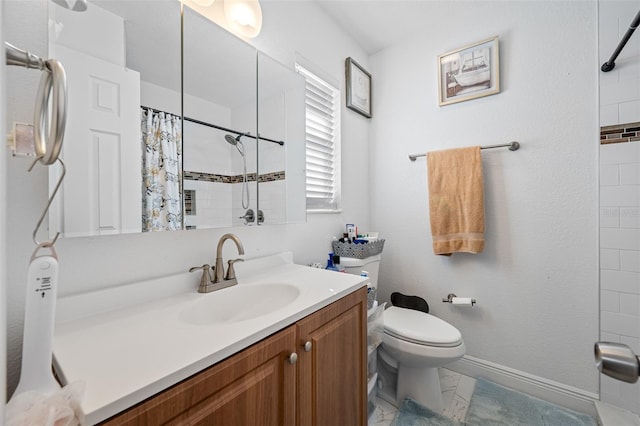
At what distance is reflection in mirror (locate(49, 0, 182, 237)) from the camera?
2.34ft

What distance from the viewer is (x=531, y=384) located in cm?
151

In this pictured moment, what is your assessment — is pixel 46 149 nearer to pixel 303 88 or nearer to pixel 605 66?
pixel 303 88

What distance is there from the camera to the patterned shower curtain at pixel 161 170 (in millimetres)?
862

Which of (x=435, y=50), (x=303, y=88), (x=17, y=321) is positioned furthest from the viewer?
(x=435, y=50)

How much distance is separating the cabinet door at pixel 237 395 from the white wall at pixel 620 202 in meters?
1.63

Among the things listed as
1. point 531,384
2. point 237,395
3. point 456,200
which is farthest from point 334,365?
point 531,384

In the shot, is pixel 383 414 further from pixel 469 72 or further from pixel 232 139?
pixel 469 72

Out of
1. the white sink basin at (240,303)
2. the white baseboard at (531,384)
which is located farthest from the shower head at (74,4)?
the white baseboard at (531,384)

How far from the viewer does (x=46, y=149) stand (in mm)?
476

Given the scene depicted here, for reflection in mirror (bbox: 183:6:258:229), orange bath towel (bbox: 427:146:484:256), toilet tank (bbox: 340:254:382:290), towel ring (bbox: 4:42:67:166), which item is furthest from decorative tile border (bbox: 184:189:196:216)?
orange bath towel (bbox: 427:146:484:256)

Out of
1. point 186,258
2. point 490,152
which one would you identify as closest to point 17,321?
point 186,258

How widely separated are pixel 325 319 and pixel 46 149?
82cm

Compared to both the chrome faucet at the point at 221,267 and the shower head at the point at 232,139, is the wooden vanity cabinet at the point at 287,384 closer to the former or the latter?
the chrome faucet at the point at 221,267

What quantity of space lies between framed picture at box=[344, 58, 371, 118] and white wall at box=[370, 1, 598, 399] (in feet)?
0.91
